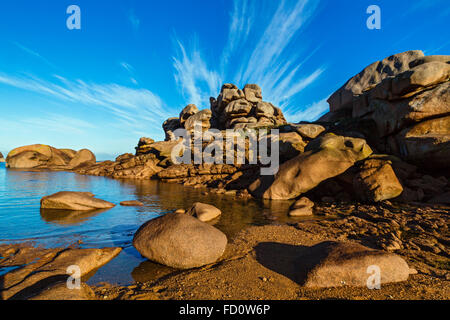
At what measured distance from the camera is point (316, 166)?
13.4 m

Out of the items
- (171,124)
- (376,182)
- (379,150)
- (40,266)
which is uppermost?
(171,124)

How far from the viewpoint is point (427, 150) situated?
11664 millimetres

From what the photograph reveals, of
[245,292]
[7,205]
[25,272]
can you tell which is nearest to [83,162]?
[7,205]

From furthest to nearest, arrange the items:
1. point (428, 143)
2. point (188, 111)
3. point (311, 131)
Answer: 1. point (188, 111)
2. point (311, 131)
3. point (428, 143)

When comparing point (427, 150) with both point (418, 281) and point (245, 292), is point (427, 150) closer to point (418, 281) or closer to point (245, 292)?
point (418, 281)

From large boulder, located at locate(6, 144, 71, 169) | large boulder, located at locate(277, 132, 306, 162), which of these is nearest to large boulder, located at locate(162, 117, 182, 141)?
large boulder, located at locate(6, 144, 71, 169)

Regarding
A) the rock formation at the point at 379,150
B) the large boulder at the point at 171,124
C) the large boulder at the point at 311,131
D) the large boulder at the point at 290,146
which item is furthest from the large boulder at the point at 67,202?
the large boulder at the point at 171,124

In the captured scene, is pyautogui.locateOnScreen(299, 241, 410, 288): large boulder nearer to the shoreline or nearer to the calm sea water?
the shoreline

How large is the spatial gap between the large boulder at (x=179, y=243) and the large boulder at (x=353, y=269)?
2327mm

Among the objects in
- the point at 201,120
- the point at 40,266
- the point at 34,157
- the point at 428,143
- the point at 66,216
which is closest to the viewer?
the point at 40,266

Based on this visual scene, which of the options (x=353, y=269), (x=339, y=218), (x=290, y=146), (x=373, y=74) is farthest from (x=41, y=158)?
(x=373, y=74)

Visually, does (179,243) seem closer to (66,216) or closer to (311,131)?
(66,216)

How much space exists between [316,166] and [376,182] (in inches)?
134

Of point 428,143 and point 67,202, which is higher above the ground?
point 428,143
